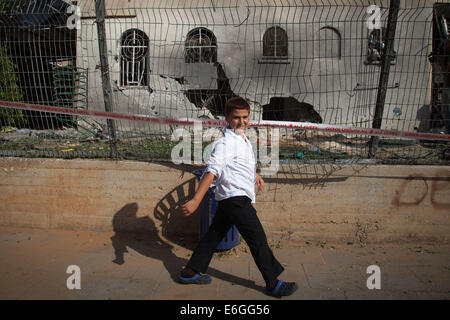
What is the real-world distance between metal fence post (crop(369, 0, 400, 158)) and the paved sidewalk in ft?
4.35

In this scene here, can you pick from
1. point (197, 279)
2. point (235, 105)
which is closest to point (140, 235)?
point (197, 279)

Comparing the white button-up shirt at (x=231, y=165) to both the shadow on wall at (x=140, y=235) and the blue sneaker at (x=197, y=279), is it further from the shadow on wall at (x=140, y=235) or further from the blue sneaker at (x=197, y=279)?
the shadow on wall at (x=140, y=235)

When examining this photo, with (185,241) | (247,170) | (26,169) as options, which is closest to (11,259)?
(26,169)

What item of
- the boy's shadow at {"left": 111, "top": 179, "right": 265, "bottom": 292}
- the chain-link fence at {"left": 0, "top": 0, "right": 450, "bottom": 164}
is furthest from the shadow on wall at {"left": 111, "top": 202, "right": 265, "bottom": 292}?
the chain-link fence at {"left": 0, "top": 0, "right": 450, "bottom": 164}

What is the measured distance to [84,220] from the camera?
14.8 ft

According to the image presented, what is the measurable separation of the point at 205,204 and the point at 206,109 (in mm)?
1542

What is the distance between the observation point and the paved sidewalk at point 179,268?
3.15 meters

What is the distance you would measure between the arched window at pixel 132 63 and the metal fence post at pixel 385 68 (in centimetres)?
336

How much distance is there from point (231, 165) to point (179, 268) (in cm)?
141

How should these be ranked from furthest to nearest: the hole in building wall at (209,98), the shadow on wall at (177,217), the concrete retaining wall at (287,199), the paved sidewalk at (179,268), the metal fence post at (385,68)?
the hole in building wall at (209,98) < the shadow on wall at (177,217) < the concrete retaining wall at (287,199) < the metal fence post at (385,68) < the paved sidewalk at (179,268)

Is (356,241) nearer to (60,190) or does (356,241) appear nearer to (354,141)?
(354,141)

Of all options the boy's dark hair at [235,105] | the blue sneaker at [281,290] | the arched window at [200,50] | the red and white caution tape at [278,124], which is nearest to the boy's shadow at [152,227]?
the red and white caution tape at [278,124]

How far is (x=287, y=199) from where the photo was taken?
165 inches

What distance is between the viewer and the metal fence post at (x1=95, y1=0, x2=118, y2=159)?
13.8 ft
